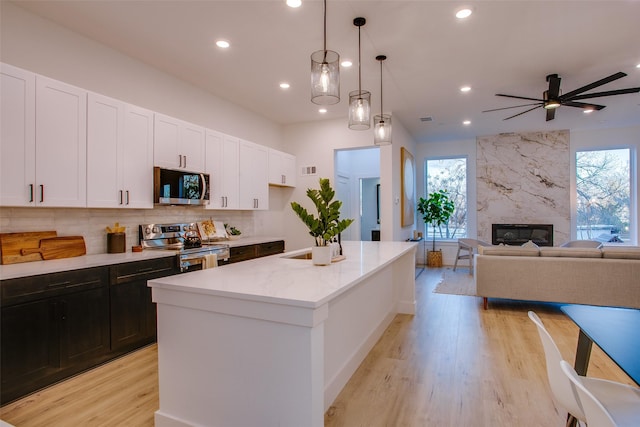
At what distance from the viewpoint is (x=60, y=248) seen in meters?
2.93

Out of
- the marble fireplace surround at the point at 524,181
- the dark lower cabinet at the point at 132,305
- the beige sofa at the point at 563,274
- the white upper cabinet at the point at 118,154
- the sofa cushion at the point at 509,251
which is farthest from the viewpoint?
the marble fireplace surround at the point at 524,181

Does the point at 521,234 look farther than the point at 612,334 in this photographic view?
Yes

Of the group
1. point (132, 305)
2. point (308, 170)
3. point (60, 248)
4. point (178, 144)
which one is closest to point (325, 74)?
point (178, 144)

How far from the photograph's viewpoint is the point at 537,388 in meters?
2.41

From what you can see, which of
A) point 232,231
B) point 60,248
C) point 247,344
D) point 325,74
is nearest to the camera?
point 247,344

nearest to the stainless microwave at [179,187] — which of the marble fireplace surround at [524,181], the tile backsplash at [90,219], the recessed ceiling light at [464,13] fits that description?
the tile backsplash at [90,219]

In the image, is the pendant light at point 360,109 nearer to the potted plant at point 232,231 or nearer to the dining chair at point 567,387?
the dining chair at point 567,387

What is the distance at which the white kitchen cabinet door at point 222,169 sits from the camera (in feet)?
14.4

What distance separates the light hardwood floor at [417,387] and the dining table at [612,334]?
739 mm

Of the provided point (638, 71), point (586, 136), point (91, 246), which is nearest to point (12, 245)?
point (91, 246)

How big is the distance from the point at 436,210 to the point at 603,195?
11.1ft

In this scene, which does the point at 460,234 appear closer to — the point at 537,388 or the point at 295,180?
the point at 295,180

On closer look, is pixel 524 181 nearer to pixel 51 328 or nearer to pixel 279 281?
pixel 279 281

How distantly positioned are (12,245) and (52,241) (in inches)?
11.2
